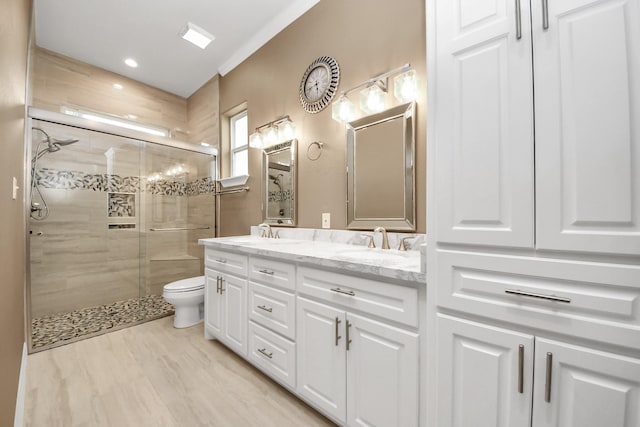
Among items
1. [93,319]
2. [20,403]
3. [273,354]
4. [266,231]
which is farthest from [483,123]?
[93,319]

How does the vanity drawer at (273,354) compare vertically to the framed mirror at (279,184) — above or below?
below

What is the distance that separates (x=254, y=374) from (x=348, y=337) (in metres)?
0.96

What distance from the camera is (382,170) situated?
5.75 feet

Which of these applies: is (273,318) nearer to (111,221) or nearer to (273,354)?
(273,354)

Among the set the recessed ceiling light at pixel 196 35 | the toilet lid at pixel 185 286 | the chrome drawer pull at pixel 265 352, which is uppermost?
the recessed ceiling light at pixel 196 35

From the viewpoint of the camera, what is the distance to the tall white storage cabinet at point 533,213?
0.67 meters

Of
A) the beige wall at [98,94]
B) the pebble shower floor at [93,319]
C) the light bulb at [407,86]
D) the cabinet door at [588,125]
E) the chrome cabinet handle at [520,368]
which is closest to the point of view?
the cabinet door at [588,125]

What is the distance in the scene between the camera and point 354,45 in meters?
1.92

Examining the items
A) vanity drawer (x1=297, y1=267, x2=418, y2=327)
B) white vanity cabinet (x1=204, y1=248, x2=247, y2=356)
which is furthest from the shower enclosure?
vanity drawer (x1=297, y1=267, x2=418, y2=327)

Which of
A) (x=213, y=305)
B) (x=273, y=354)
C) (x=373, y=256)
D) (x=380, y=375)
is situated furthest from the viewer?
(x=213, y=305)

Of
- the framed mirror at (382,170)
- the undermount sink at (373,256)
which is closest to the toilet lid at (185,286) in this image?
the framed mirror at (382,170)

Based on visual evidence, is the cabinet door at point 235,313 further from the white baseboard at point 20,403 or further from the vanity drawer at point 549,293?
the vanity drawer at point 549,293

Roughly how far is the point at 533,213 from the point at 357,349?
0.87 m

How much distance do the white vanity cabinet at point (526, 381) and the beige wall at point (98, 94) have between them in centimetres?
422
